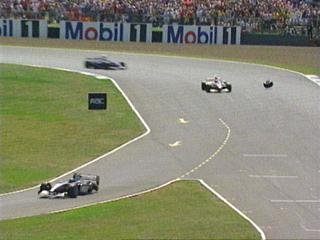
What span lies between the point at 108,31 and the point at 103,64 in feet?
33.1

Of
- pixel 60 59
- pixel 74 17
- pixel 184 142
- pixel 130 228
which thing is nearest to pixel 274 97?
pixel 184 142

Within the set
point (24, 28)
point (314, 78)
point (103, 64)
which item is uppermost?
point (24, 28)

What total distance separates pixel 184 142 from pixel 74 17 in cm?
3414

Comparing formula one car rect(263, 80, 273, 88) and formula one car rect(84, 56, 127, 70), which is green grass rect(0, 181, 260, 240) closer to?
formula one car rect(263, 80, 273, 88)

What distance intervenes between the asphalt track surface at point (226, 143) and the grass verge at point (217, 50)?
3.16 metres

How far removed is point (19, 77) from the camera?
63688 millimetres

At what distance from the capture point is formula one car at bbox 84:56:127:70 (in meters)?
68.9

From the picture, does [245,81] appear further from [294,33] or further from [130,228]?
[130,228]

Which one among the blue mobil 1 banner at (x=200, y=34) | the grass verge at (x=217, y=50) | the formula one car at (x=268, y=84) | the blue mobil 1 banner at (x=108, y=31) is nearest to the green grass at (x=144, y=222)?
the formula one car at (x=268, y=84)

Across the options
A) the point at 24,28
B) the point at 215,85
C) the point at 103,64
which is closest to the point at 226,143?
the point at 215,85

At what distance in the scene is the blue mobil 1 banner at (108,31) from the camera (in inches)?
3091

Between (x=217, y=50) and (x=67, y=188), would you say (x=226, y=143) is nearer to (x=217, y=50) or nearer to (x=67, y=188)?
(x=67, y=188)

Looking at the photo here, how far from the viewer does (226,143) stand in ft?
153

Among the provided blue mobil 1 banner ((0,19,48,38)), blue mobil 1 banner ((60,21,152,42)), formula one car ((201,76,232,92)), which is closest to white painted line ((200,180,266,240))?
formula one car ((201,76,232,92))
